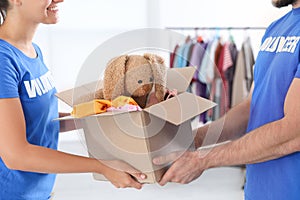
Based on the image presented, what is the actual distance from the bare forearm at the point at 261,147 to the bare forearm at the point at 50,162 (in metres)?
0.32

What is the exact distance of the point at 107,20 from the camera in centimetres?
348

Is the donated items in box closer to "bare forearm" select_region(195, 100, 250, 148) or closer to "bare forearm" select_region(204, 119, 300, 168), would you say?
"bare forearm" select_region(204, 119, 300, 168)

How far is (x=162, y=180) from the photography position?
1181 millimetres

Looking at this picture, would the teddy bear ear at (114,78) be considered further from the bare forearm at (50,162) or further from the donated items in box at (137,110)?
the bare forearm at (50,162)

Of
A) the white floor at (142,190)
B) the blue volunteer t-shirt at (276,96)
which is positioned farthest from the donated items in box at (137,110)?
the white floor at (142,190)

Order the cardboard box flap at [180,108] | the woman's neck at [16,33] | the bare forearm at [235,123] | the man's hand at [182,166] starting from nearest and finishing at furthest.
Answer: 1. the cardboard box flap at [180,108]
2. the man's hand at [182,166]
3. the woman's neck at [16,33]
4. the bare forearm at [235,123]

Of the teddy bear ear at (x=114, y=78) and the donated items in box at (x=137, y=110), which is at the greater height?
the teddy bear ear at (x=114, y=78)

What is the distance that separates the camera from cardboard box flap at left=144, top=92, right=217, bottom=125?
1.01 metres

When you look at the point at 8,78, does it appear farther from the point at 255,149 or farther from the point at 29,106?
the point at 255,149

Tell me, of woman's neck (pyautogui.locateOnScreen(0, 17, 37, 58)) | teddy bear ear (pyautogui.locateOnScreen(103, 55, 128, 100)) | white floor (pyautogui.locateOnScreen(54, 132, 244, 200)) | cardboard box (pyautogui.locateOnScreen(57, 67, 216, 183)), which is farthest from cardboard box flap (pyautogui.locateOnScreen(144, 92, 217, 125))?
white floor (pyautogui.locateOnScreen(54, 132, 244, 200))

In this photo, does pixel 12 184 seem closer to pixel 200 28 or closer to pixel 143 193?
pixel 143 193

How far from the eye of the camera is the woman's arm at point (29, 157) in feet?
3.87

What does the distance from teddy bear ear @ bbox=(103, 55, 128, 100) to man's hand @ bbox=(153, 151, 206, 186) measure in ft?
0.62

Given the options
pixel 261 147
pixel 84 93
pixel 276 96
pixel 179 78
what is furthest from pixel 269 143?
pixel 84 93
